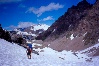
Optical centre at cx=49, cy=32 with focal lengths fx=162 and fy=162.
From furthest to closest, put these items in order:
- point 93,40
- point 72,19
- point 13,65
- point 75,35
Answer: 1. point 72,19
2. point 75,35
3. point 93,40
4. point 13,65

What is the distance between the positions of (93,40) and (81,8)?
101 meters

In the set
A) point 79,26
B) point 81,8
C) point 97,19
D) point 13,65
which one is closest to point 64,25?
point 81,8

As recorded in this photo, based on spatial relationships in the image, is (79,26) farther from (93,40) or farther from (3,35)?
(3,35)

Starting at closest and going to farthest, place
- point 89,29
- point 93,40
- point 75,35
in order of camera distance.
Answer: point 93,40
point 89,29
point 75,35

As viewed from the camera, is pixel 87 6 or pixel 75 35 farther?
pixel 87 6

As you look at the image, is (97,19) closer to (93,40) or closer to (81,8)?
(93,40)

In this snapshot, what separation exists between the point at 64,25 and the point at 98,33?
308 feet

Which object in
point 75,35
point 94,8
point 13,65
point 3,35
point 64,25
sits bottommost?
point 13,65

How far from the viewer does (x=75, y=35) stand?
137250 mm

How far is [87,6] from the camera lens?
196m

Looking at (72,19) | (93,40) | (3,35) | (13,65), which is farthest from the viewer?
(72,19)

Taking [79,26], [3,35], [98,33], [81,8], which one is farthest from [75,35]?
[3,35]

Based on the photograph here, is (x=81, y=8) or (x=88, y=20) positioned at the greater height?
(x=81, y=8)

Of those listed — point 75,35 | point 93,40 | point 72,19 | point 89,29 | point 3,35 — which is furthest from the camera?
point 72,19
